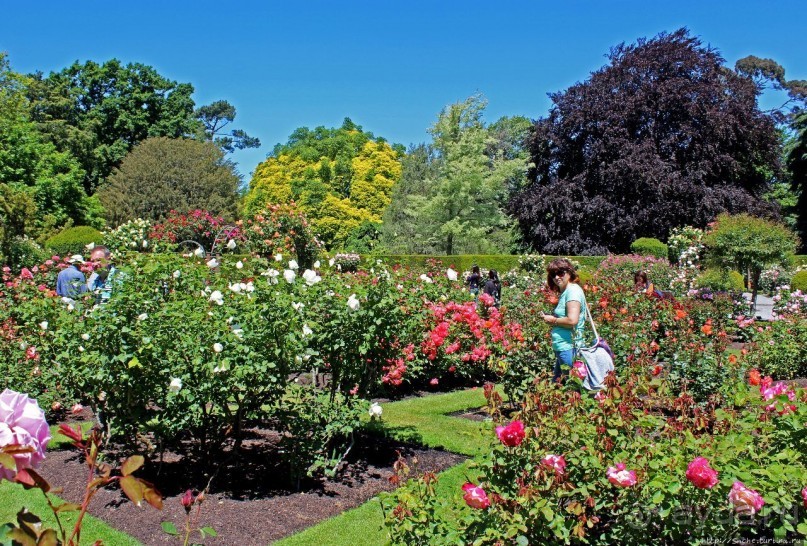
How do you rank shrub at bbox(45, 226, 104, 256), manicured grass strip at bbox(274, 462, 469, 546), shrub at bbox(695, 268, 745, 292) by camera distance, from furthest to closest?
shrub at bbox(45, 226, 104, 256)
shrub at bbox(695, 268, 745, 292)
manicured grass strip at bbox(274, 462, 469, 546)

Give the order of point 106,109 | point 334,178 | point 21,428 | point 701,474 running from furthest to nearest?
point 334,178, point 106,109, point 701,474, point 21,428

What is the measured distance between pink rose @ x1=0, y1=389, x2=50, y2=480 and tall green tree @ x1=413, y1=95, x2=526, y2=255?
24784 millimetres

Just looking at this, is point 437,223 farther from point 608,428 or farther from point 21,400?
point 21,400

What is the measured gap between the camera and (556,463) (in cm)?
258

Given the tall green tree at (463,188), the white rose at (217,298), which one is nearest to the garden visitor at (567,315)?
the white rose at (217,298)

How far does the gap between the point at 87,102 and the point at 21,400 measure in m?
41.6

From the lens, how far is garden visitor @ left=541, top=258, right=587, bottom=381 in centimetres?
554

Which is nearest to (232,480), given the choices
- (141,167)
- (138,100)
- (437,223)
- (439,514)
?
(439,514)

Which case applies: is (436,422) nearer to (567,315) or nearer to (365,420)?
(365,420)

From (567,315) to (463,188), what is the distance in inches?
812

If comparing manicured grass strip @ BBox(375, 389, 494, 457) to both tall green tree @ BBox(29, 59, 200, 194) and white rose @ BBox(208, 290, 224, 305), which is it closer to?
white rose @ BBox(208, 290, 224, 305)

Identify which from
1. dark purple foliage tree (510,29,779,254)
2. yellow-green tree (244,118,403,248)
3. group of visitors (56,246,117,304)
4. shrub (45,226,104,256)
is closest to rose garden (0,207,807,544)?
group of visitors (56,246,117,304)

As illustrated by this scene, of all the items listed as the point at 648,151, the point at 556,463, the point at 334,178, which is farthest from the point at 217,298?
the point at 334,178

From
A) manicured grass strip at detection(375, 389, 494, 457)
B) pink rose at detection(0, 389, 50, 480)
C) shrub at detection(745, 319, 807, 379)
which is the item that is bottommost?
manicured grass strip at detection(375, 389, 494, 457)
